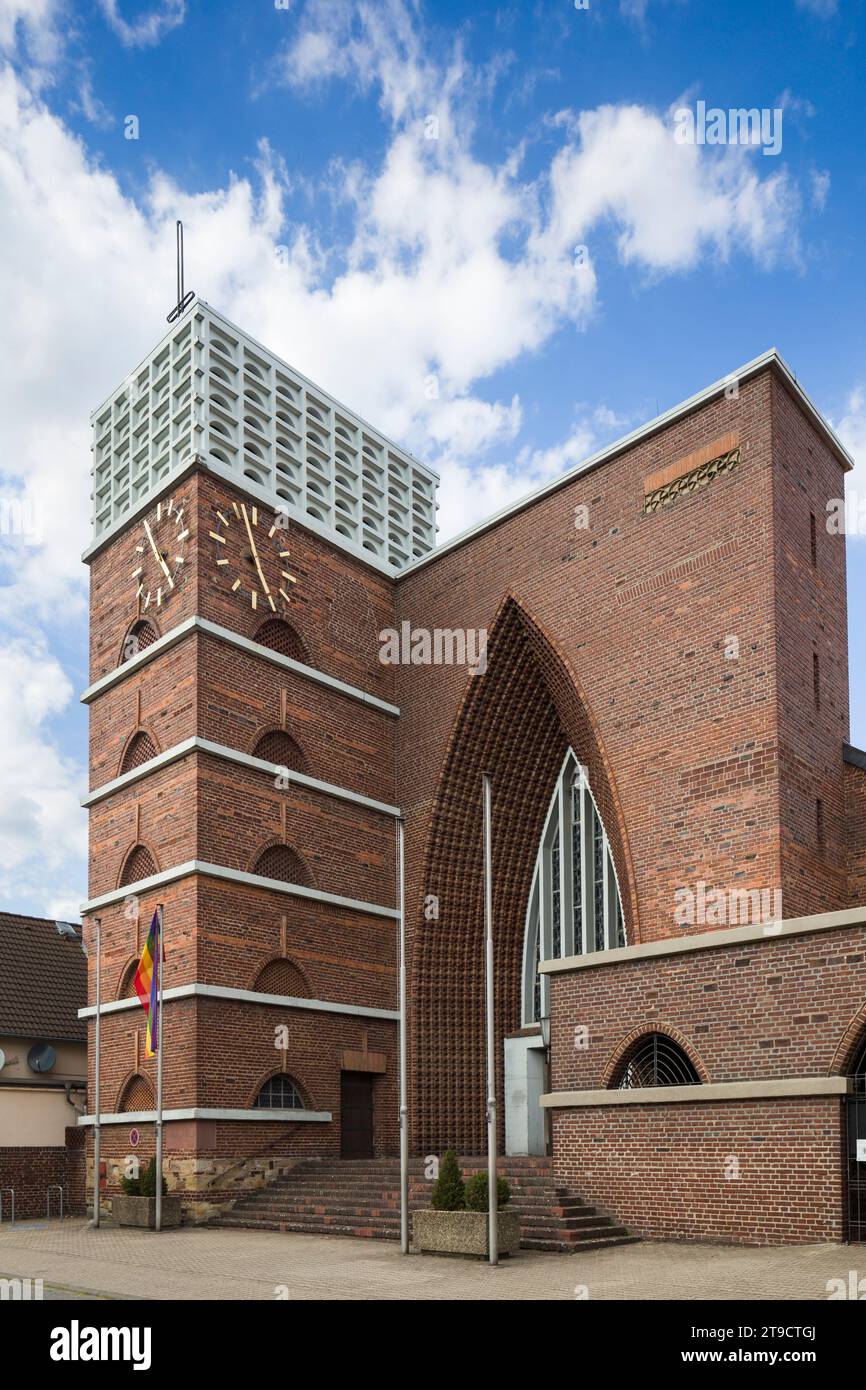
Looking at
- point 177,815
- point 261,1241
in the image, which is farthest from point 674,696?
point 261,1241

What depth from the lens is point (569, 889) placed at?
1116 inches

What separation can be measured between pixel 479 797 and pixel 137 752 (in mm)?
7254

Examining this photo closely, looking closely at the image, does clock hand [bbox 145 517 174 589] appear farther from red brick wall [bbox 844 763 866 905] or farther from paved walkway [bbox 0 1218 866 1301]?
red brick wall [bbox 844 763 866 905]

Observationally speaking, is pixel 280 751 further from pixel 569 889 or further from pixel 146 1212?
pixel 146 1212

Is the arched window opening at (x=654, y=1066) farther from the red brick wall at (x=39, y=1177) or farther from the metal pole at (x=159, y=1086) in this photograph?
the red brick wall at (x=39, y=1177)

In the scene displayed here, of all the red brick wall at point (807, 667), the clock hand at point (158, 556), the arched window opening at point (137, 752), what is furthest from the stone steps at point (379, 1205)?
the clock hand at point (158, 556)

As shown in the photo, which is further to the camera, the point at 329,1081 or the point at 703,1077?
the point at 329,1081

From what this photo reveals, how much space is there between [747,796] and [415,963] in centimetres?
939

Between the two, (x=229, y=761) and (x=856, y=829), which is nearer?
(x=856, y=829)

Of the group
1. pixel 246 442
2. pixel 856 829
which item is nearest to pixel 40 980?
pixel 246 442

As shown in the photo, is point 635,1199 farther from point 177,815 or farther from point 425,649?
point 425,649

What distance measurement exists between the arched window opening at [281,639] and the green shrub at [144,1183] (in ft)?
32.2

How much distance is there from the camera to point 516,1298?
484 inches

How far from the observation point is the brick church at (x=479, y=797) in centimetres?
1806
